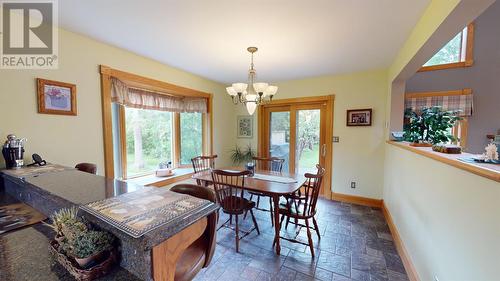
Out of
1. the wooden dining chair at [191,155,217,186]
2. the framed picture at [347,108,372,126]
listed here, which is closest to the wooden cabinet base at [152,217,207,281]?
the wooden dining chair at [191,155,217,186]

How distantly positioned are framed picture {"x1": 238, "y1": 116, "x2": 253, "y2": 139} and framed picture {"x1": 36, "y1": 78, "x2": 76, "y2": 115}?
299 cm

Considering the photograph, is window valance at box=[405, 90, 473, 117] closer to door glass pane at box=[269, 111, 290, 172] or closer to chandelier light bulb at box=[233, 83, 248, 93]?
door glass pane at box=[269, 111, 290, 172]

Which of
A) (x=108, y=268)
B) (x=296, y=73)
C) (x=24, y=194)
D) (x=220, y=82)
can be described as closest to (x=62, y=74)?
(x=24, y=194)

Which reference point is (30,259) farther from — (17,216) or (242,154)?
(242,154)

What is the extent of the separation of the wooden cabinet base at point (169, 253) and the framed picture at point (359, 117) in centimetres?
342

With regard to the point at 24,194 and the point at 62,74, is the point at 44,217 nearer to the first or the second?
the point at 24,194

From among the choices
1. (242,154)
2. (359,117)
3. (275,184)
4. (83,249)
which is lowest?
(275,184)

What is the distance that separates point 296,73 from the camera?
3.51 metres

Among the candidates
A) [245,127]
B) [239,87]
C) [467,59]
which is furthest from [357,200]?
[467,59]

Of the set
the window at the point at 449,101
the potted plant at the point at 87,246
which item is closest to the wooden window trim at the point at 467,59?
the window at the point at 449,101

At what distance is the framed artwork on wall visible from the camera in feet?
14.6

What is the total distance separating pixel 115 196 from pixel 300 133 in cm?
357

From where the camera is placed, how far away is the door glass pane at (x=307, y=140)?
391 cm

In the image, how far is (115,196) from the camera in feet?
3.29
